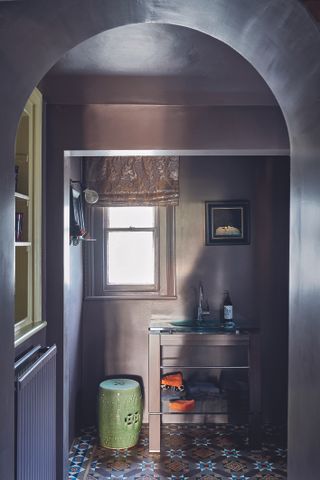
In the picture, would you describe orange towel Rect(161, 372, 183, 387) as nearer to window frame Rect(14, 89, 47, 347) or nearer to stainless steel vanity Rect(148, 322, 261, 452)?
stainless steel vanity Rect(148, 322, 261, 452)

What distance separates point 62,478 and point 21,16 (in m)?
2.58

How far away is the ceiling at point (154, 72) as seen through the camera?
84.4 inches

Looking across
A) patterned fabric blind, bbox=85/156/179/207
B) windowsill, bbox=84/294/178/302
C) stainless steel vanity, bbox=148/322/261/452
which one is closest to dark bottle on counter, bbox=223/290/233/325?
stainless steel vanity, bbox=148/322/261/452

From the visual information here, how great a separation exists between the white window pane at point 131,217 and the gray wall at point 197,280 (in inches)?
11.6

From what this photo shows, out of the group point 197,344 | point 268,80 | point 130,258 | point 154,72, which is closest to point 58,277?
point 154,72

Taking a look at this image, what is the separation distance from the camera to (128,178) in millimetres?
4254

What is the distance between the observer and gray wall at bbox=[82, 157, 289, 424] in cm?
428

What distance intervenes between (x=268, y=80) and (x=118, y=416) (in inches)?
117

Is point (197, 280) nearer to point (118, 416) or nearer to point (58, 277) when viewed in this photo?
point (118, 416)

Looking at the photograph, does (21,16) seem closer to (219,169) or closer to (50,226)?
(50,226)

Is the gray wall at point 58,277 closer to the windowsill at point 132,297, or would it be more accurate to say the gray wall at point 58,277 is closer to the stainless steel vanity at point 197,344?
the stainless steel vanity at point 197,344

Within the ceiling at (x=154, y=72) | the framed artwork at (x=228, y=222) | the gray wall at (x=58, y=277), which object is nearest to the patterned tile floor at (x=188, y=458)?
the gray wall at (x=58, y=277)

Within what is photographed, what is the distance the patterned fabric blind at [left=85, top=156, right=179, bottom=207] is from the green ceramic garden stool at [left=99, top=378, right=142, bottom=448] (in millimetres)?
1670

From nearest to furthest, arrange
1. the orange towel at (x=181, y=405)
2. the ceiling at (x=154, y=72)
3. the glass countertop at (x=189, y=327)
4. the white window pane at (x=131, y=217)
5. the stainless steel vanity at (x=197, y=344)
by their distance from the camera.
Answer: the ceiling at (x=154, y=72) → the stainless steel vanity at (x=197, y=344) → the glass countertop at (x=189, y=327) → the orange towel at (x=181, y=405) → the white window pane at (x=131, y=217)
